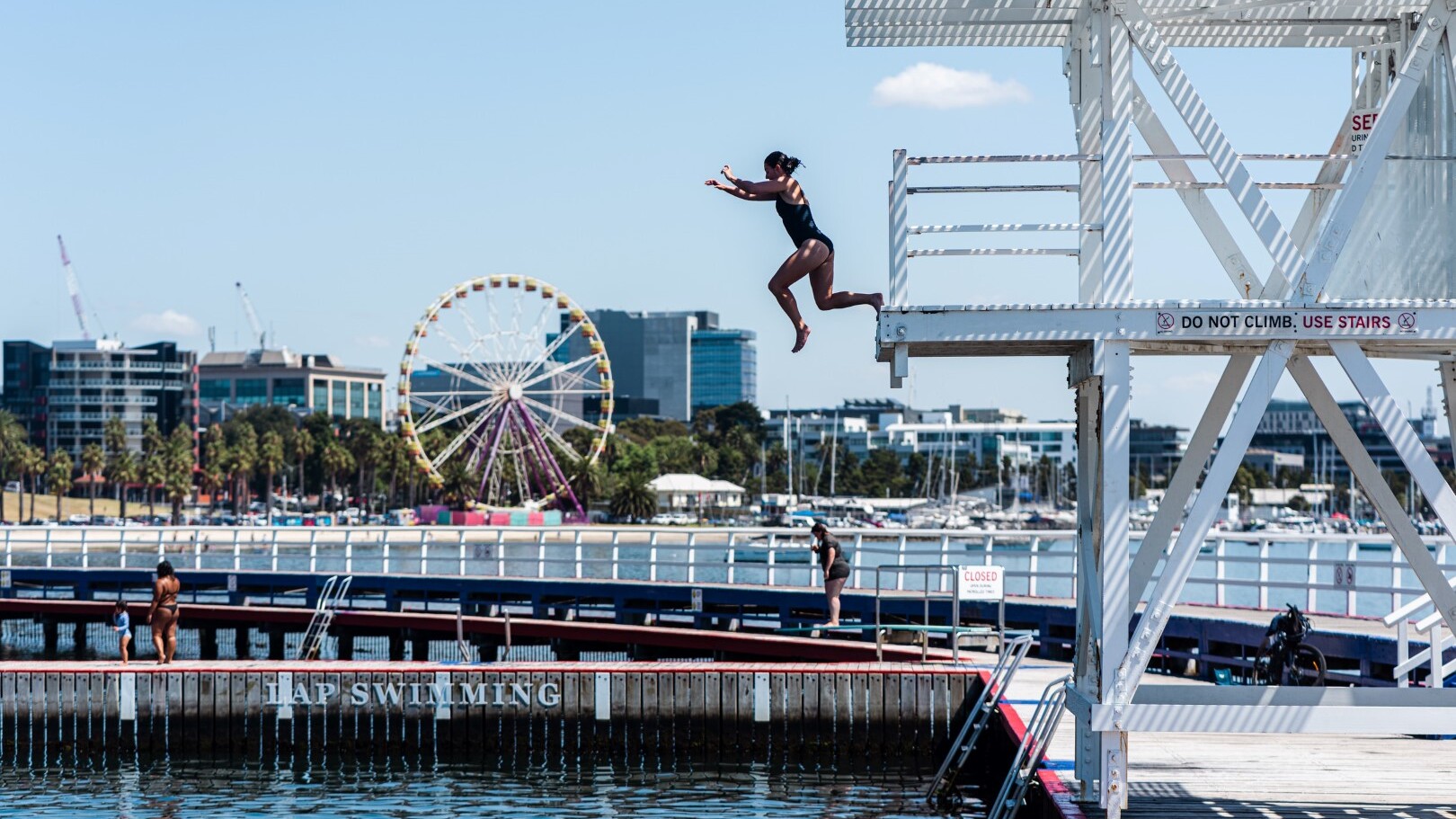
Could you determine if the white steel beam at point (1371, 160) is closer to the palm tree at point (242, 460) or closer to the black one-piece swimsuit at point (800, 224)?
the black one-piece swimsuit at point (800, 224)

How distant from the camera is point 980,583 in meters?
20.5

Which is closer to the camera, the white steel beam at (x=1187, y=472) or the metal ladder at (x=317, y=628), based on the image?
the white steel beam at (x=1187, y=472)

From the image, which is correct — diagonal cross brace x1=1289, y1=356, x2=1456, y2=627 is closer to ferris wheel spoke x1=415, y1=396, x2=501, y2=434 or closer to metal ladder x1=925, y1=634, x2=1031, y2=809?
metal ladder x1=925, y1=634, x2=1031, y2=809

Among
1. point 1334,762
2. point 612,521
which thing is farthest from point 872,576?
point 612,521

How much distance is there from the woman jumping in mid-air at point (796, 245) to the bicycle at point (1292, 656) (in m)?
7.15

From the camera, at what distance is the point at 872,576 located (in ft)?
132

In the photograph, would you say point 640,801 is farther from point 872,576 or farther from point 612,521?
point 612,521

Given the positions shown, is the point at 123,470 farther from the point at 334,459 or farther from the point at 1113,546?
the point at 1113,546

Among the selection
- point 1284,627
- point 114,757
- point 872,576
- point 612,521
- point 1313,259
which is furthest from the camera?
point 612,521

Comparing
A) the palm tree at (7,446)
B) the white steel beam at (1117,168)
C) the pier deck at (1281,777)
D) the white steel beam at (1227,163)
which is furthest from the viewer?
the palm tree at (7,446)

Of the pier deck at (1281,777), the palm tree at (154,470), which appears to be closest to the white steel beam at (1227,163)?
the pier deck at (1281,777)

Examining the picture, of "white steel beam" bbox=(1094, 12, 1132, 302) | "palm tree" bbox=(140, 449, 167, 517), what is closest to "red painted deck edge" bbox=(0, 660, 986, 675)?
"white steel beam" bbox=(1094, 12, 1132, 302)

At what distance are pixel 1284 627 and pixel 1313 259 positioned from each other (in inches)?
272

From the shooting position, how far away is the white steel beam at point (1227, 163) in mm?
11250
